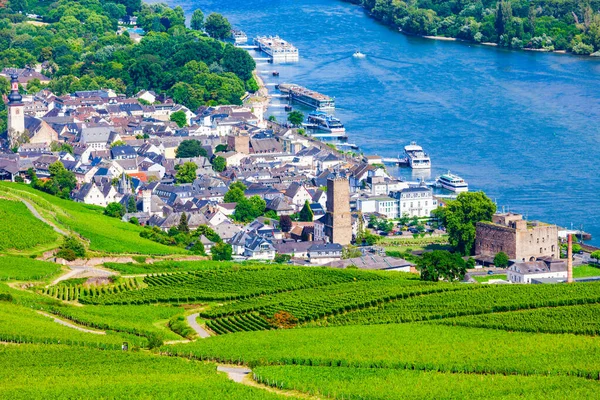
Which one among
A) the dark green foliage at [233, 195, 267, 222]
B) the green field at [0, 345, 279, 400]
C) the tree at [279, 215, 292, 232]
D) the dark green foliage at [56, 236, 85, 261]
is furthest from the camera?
the dark green foliage at [233, 195, 267, 222]

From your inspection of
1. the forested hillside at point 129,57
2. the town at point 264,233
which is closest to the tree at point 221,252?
the town at point 264,233

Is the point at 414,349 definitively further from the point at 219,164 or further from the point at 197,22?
the point at 197,22

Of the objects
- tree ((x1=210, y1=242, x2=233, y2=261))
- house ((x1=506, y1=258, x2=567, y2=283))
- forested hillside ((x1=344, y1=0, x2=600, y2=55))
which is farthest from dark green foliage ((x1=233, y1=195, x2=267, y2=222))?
forested hillside ((x1=344, y1=0, x2=600, y2=55))

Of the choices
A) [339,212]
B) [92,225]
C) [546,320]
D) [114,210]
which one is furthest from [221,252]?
[546,320]

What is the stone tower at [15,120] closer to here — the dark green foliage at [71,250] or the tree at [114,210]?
the tree at [114,210]

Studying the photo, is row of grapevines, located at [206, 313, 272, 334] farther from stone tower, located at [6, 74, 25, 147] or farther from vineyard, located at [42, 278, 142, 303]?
stone tower, located at [6, 74, 25, 147]

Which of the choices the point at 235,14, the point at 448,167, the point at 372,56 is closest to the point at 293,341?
the point at 448,167
